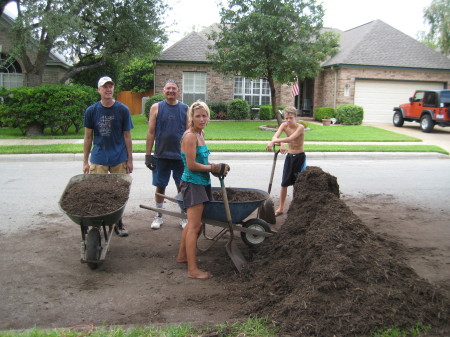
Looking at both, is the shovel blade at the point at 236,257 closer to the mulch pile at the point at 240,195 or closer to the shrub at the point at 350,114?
the mulch pile at the point at 240,195

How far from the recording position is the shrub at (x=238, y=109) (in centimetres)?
2569

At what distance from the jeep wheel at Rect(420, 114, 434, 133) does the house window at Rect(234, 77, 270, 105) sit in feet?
31.5

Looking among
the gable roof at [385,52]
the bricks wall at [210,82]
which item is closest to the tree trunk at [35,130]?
the bricks wall at [210,82]

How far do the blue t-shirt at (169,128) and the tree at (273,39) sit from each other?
13903 millimetres

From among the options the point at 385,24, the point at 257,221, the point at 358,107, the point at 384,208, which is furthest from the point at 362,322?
the point at 385,24

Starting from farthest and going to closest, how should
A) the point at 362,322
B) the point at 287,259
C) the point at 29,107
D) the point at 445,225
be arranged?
the point at 29,107 < the point at 445,225 < the point at 287,259 < the point at 362,322

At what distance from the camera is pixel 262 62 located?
1975 cm

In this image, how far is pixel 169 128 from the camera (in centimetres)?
585

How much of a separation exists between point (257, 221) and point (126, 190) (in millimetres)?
1520

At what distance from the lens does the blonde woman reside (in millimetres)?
4367

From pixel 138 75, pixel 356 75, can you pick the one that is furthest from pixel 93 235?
pixel 138 75

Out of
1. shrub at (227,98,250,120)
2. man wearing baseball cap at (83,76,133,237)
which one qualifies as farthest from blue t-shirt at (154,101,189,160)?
shrub at (227,98,250,120)

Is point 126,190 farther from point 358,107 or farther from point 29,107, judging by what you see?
point 358,107

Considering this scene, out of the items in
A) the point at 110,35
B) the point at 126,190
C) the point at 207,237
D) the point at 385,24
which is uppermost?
the point at 385,24
